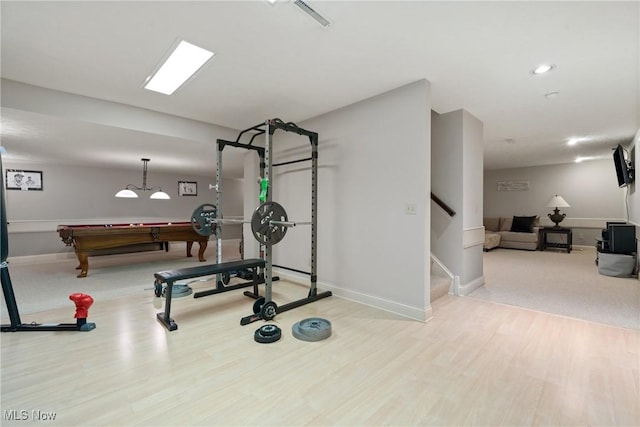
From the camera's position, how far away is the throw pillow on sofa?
7492 mm

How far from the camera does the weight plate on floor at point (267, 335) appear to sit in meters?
2.31

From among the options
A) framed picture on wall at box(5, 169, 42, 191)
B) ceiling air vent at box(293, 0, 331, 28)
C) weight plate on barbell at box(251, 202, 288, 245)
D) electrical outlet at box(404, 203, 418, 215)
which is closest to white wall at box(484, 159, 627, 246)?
electrical outlet at box(404, 203, 418, 215)

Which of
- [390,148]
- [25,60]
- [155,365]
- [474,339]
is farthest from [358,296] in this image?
[25,60]

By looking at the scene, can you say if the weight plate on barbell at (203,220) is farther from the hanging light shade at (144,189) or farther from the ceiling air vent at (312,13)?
the hanging light shade at (144,189)

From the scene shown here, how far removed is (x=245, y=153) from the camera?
5133mm

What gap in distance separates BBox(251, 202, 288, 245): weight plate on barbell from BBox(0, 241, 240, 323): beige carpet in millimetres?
2230

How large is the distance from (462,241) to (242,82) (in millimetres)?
3287

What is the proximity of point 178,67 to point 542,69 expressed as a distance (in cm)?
344

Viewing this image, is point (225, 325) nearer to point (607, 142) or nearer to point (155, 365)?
point (155, 365)

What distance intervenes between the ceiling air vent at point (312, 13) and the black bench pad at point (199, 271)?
8.23 feet

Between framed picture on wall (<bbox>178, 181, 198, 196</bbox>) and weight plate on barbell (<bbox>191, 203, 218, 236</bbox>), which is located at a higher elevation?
framed picture on wall (<bbox>178, 181, 198, 196</bbox>)

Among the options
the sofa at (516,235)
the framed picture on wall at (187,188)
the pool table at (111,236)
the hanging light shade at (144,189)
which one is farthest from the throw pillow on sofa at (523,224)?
the framed picture on wall at (187,188)

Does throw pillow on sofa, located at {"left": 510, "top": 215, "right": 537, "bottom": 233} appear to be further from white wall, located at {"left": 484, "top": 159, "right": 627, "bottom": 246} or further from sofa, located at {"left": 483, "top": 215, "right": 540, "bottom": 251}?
white wall, located at {"left": 484, "top": 159, "right": 627, "bottom": 246}

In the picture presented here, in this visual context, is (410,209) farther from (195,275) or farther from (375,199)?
(195,275)
